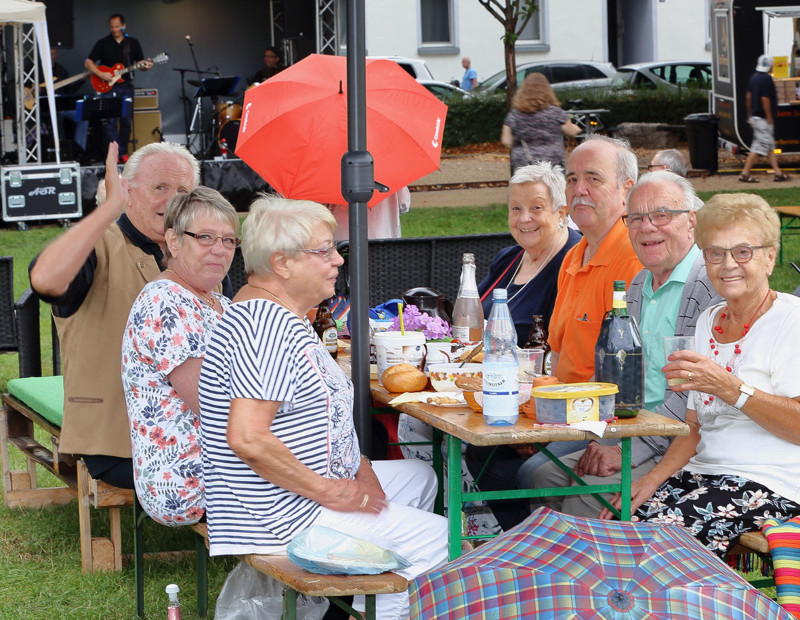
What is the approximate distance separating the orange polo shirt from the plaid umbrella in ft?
5.15

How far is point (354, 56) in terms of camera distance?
3.24 meters

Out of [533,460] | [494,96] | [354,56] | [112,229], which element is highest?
[494,96]

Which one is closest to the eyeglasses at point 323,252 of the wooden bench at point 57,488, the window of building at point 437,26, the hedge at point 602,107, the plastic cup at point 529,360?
the plastic cup at point 529,360

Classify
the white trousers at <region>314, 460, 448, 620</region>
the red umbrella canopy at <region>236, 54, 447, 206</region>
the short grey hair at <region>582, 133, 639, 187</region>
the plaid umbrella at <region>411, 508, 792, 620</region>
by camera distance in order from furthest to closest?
the red umbrella canopy at <region>236, 54, 447, 206</region> < the short grey hair at <region>582, 133, 639, 187</region> < the white trousers at <region>314, 460, 448, 620</region> < the plaid umbrella at <region>411, 508, 792, 620</region>

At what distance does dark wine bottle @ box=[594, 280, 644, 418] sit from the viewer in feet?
9.76

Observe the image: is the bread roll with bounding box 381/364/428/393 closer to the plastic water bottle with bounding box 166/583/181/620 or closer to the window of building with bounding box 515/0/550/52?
the plastic water bottle with bounding box 166/583/181/620

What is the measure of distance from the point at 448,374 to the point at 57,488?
244cm

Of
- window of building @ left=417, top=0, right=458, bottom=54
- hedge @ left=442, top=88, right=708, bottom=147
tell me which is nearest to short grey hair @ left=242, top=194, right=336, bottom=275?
hedge @ left=442, top=88, right=708, bottom=147

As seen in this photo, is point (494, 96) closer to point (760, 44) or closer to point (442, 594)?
point (760, 44)

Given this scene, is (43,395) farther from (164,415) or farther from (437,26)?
(437,26)

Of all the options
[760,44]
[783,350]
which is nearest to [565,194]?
[783,350]

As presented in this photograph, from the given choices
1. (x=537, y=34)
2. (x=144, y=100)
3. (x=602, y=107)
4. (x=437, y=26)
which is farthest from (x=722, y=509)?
(x=537, y=34)

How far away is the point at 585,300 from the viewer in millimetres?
3861

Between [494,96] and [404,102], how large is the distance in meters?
14.6
